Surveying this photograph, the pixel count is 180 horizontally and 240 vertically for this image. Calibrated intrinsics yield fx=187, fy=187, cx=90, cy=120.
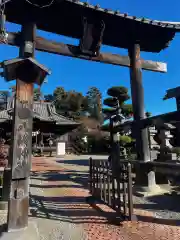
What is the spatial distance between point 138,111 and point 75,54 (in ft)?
9.68

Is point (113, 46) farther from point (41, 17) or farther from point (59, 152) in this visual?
point (59, 152)

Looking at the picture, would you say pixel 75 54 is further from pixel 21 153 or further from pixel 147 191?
pixel 147 191

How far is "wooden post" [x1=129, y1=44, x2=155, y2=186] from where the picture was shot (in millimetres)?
6508

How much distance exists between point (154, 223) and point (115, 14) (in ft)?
19.9

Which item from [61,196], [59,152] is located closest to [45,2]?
[61,196]

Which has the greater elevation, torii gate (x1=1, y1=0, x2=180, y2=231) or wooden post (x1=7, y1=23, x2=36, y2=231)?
torii gate (x1=1, y1=0, x2=180, y2=231)

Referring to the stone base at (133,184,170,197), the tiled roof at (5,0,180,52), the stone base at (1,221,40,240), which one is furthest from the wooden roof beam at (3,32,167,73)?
the stone base at (1,221,40,240)

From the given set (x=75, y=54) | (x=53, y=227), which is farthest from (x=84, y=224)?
(x=75, y=54)

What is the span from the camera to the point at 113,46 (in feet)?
24.3

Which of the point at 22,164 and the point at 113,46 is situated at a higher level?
the point at 113,46

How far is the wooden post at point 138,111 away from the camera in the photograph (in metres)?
6.51

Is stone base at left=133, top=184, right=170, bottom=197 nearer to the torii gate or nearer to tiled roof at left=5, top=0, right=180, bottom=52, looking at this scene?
the torii gate

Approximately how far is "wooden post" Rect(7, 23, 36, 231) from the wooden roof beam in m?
2.66

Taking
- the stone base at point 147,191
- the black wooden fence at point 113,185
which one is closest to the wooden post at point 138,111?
the stone base at point 147,191
